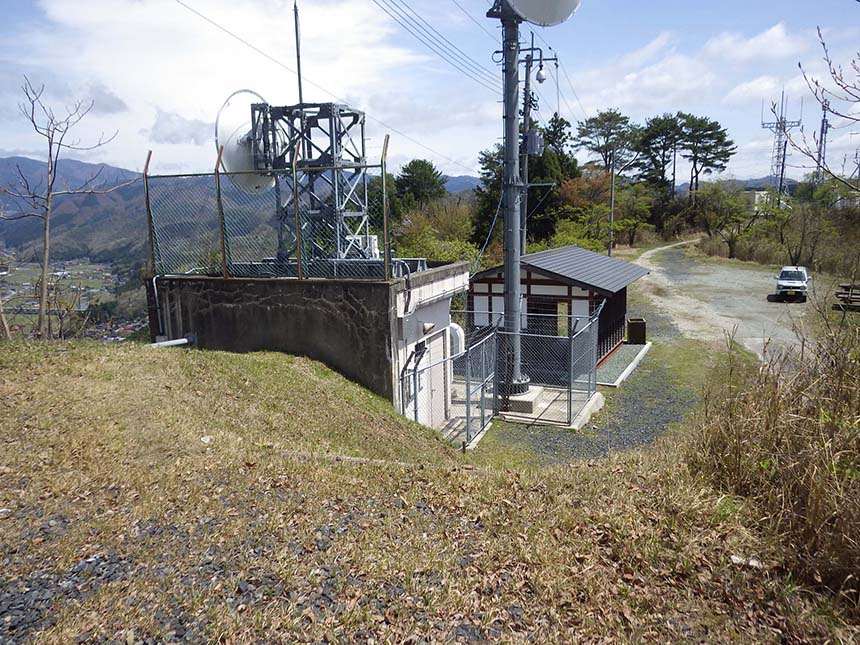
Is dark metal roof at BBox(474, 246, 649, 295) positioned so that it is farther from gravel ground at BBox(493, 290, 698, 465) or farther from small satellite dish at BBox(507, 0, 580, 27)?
small satellite dish at BBox(507, 0, 580, 27)

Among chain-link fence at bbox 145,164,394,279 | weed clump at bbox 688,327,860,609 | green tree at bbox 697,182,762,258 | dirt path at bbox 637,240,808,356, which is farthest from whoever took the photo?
green tree at bbox 697,182,762,258

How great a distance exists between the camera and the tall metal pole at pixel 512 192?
503 inches

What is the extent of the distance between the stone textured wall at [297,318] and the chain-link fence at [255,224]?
311 millimetres

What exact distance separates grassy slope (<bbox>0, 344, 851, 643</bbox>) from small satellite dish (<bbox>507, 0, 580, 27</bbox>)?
7443 mm

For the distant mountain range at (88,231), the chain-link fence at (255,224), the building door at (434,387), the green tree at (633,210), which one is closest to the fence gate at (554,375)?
the building door at (434,387)

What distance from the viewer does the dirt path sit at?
20.9m

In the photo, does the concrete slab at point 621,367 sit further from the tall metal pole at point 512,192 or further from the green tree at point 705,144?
the green tree at point 705,144

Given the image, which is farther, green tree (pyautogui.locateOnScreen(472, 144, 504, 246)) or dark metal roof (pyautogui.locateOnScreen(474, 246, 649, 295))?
green tree (pyautogui.locateOnScreen(472, 144, 504, 246))

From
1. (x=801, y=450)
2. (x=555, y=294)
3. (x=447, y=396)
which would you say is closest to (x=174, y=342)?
(x=447, y=396)

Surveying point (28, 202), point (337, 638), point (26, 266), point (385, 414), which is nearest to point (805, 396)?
point (337, 638)

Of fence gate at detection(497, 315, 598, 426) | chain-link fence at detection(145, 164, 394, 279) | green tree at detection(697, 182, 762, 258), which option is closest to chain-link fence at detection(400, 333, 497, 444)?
fence gate at detection(497, 315, 598, 426)

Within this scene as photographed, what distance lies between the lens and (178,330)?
10609 mm

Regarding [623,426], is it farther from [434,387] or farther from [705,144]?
[705,144]

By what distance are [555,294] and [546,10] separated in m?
8.34
